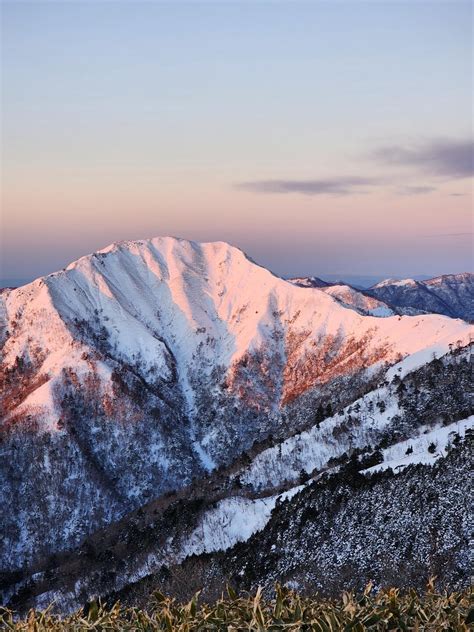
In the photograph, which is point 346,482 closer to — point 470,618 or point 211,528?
point 211,528

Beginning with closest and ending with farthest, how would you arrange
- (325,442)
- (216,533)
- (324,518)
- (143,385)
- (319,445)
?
(324,518)
(216,533)
(325,442)
(319,445)
(143,385)

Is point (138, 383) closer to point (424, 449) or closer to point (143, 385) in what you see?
point (143, 385)

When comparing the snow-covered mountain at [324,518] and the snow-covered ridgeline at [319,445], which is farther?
the snow-covered ridgeline at [319,445]

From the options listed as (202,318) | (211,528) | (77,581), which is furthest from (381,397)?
(202,318)

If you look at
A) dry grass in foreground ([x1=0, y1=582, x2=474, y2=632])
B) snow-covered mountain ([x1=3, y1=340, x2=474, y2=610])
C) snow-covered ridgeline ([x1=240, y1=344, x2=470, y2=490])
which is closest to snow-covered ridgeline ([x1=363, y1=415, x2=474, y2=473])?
snow-covered mountain ([x1=3, y1=340, x2=474, y2=610])

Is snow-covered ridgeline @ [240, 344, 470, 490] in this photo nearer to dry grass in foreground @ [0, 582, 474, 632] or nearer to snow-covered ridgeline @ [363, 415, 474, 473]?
snow-covered ridgeline @ [363, 415, 474, 473]

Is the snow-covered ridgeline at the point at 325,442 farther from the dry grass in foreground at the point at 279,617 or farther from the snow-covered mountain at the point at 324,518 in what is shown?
the dry grass in foreground at the point at 279,617

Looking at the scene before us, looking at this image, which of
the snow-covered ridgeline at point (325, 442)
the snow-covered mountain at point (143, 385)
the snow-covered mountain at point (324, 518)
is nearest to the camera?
the snow-covered mountain at point (324, 518)

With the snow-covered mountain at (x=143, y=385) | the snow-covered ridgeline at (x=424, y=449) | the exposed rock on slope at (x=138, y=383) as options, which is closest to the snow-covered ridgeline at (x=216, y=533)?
the snow-covered ridgeline at (x=424, y=449)

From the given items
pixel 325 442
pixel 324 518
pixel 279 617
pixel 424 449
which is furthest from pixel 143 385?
pixel 279 617

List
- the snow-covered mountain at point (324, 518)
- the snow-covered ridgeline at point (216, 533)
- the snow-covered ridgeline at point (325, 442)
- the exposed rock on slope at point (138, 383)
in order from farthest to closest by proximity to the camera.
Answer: the exposed rock on slope at point (138, 383), the snow-covered ridgeline at point (325, 442), the snow-covered ridgeline at point (216, 533), the snow-covered mountain at point (324, 518)
